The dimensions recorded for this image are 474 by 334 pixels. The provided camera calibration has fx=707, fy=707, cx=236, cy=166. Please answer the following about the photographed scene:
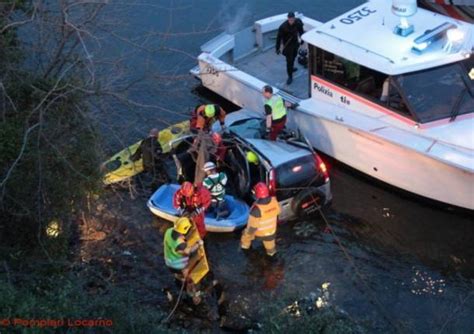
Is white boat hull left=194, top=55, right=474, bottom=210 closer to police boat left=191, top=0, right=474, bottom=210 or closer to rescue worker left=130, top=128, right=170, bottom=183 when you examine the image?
police boat left=191, top=0, right=474, bottom=210

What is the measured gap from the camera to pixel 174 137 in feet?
43.1

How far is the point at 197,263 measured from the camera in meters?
9.52

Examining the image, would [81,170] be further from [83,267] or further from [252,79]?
[252,79]

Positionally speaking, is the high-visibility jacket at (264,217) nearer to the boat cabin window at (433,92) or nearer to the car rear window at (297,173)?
the car rear window at (297,173)

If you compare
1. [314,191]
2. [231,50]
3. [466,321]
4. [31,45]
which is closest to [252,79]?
[231,50]

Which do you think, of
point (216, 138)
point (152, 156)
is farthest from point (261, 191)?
point (152, 156)

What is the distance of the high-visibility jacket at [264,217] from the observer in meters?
10.0

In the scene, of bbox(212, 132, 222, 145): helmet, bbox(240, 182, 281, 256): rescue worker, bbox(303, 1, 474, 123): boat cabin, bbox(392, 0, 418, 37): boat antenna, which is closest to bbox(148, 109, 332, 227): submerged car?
bbox(212, 132, 222, 145): helmet

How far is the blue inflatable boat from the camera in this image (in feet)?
36.1

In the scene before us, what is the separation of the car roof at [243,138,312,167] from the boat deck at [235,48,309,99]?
2050mm

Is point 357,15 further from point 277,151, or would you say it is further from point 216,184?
point 216,184

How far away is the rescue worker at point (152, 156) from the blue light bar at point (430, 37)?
4512mm

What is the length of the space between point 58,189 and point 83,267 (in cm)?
160

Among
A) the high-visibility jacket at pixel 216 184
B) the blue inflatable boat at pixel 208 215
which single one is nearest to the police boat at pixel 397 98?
the high-visibility jacket at pixel 216 184
